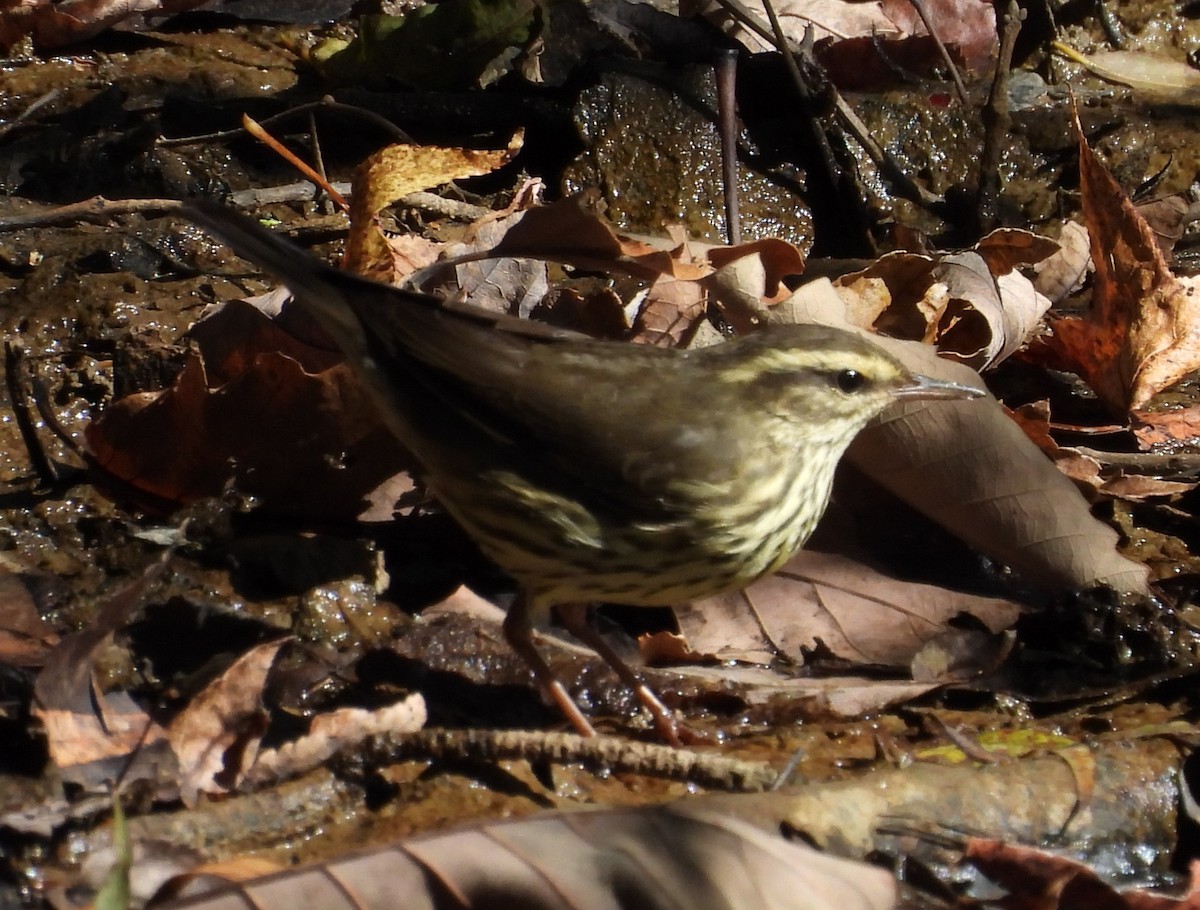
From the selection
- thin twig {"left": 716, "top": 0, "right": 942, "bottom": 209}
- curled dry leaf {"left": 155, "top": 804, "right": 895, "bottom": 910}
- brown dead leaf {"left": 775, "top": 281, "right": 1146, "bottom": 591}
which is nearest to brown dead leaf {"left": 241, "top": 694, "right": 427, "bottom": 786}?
curled dry leaf {"left": 155, "top": 804, "right": 895, "bottom": 910}

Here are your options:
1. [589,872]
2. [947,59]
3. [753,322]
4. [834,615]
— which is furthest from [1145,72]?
[589,872]

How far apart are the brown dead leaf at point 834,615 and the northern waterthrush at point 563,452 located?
0.27 meters

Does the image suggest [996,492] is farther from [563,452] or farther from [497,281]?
[497,281]

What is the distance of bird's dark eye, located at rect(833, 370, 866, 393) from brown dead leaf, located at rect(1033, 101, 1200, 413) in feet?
4.88

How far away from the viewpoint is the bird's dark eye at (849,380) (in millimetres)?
4008

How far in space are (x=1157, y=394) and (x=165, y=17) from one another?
4294 millimetres

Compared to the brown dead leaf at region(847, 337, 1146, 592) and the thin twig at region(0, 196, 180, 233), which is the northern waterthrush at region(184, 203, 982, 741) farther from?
the thin twig at region(0, 196, 180, 233)

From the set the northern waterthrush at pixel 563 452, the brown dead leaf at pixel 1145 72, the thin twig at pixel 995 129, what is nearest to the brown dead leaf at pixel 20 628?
the northern waterthrush at pixel 563 452

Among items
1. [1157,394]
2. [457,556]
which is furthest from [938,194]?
[457,556]

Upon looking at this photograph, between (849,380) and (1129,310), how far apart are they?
164 cm

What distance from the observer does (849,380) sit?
13.2 feet

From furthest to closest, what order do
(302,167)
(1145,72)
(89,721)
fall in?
1. (1145,72)
2. (302,167)
3. (89,721)

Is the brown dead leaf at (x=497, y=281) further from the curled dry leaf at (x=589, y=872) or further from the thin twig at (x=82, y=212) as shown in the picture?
the curled dry leaf at (x=589, y=872)

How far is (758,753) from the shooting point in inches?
141
